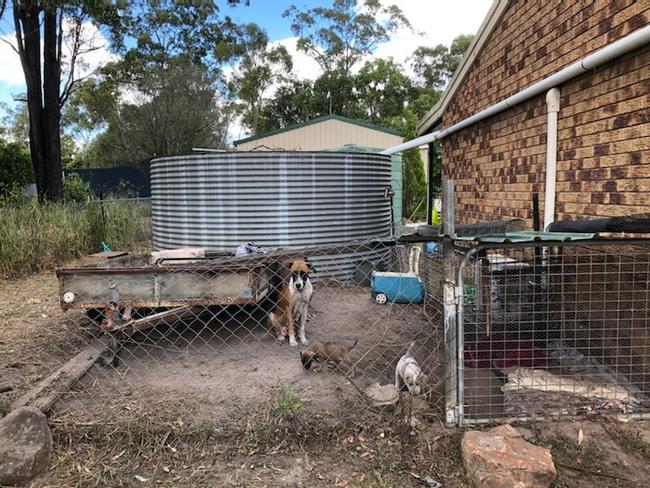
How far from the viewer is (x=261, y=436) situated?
2.78 metres

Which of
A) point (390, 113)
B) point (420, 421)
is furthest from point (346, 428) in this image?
point (390, 113)

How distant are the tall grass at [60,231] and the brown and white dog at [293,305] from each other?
5.54 m

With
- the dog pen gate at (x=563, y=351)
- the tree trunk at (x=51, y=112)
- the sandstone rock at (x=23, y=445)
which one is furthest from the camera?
the tree trunk at (x=51, y=112)

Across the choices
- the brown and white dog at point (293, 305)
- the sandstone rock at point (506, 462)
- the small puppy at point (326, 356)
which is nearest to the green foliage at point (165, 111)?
the brown and white dog at point (293, 305)

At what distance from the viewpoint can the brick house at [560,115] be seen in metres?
3.28

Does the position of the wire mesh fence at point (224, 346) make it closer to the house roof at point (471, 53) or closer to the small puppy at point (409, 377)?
the small puppy at point (409, 377)

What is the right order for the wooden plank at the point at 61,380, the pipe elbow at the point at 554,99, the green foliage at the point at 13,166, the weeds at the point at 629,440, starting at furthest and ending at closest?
1. the green foliage at the point at 13,166
2. the pipe elbow at the point at 554,99
3. the wooden plank at the point at 61,380
4. the weeds at the point at 629,440

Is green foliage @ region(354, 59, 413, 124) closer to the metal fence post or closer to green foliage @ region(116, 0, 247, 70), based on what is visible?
green foliage @ region(116, 0, 247, 70)

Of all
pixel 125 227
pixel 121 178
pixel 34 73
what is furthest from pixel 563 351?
pixel 121 178

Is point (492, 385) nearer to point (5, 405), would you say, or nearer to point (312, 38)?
point (5, 405)

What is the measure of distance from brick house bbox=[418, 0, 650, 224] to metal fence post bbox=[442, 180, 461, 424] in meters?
1.45

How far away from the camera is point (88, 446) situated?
2742mm

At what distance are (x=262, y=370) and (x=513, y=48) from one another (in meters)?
4.11

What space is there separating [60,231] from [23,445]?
703 cm
